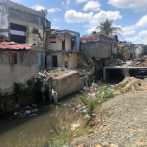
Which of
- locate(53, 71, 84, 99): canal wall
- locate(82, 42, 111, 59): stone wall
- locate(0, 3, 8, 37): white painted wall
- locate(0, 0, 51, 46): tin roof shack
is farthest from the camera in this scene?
locate(82, 42, 111, 59): stone wall

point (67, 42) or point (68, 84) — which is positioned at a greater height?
point (67, 42)

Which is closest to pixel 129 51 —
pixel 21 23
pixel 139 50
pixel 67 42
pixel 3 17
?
pixel 139 50

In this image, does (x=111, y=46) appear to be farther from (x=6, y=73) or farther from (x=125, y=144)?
(x=125, y=144)

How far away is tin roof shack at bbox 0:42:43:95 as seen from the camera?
893 centimetres

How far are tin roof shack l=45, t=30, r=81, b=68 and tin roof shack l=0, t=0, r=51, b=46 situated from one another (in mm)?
1563

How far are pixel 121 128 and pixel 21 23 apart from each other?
13460mm

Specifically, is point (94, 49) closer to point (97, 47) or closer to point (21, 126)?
point (97, 47)

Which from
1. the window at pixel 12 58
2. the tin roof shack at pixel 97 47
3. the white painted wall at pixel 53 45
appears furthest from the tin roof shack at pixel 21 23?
the tin roof shack at pixel 97 47

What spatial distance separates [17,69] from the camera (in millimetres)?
9922

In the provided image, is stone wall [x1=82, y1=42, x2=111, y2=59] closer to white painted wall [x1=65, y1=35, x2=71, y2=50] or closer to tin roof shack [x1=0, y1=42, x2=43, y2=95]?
A: white painted wall [x1=65, y1=35, x2=71, y2=50]

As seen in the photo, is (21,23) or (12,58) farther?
(21,23)

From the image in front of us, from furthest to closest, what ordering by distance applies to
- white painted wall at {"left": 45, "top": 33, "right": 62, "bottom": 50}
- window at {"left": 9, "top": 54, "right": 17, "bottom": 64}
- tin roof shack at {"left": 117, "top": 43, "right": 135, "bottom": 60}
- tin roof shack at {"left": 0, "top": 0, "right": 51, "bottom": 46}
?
tin roof shack at {"left": 117, "top": 43, "right": 135, "bottom": 60}
white painted wall at {"left": 45, "top": 33, "right": 62, "bottom": 50}
tin roof shack at {"left": 0, "top": 0, "right": 51, "bottom": 46}
window at {"left": 9, "top": 54, "right": 17, "bottom": 64}

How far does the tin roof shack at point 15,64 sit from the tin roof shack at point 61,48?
6743 millimetres

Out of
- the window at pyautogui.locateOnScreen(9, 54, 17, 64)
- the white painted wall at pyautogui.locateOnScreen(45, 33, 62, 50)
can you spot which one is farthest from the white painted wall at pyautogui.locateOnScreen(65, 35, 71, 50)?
the window at pyautogui.locateOnScreen(9, 54, 17, 64)
